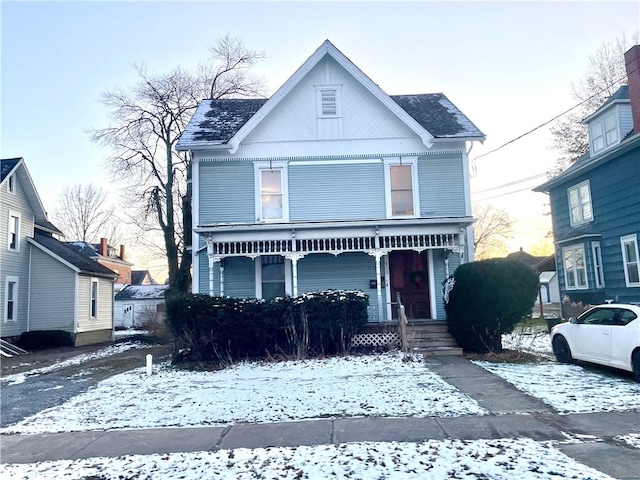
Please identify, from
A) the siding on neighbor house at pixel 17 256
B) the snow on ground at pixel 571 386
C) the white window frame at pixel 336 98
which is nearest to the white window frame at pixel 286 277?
the white window frame at pixel 336 98

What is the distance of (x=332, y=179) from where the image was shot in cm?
1538

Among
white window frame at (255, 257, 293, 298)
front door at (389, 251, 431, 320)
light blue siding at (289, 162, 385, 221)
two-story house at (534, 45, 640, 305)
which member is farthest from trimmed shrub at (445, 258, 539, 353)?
two-story house at (534, 45, 640, 305)

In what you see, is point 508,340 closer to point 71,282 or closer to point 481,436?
point 481,436

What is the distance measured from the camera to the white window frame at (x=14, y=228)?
2016cm

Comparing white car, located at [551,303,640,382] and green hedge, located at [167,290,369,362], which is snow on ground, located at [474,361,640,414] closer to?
white car, located at [551,303,640,382]

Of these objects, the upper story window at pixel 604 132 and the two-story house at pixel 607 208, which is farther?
the upper story window at pixel 604 132

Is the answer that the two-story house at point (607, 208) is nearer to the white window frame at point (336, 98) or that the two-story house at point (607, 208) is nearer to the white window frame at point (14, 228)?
the white window frame at point (336, 98)

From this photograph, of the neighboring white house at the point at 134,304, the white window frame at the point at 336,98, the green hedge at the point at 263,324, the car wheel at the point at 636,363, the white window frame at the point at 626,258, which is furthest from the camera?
the neighboring white house at the point at 134,304

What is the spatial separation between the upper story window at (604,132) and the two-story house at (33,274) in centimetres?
2185

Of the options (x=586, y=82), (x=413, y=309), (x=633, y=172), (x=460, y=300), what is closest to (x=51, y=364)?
(x=413, y=309)

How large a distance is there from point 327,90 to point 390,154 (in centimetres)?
292

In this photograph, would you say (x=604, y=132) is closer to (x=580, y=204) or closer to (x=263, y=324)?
(x=580, y=204)

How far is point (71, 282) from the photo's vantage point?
842 inches

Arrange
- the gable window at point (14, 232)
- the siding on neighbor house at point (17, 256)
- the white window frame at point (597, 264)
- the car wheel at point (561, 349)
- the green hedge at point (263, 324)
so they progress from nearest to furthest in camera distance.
A: the car wheel at point (561, 349)
the green hedge at point (263, 324)
the white window frame at point (597, 264)
the siding on neighbor house at point (17, 256)
the gable window at point (14, 232)
